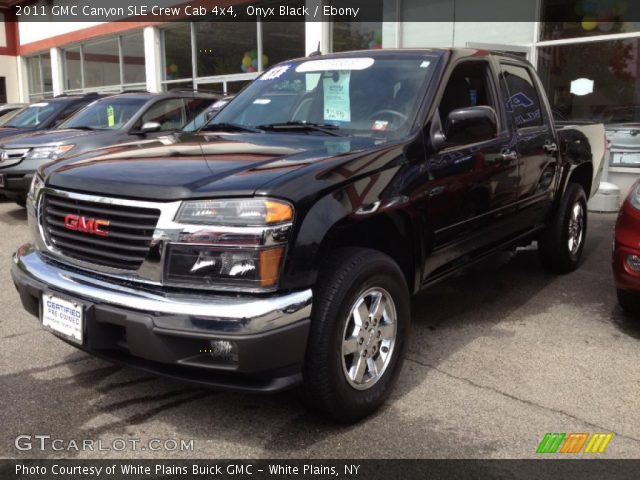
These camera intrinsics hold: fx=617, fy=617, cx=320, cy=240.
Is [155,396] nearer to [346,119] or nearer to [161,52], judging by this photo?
[346,119]

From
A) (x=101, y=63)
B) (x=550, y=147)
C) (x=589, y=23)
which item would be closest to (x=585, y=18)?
(x=589, y=23)

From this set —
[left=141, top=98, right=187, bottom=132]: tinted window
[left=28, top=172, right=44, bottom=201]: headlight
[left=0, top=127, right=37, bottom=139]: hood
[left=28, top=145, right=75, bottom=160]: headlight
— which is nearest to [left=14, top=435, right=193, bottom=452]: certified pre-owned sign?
→ [left=28, top=172, right=44, bottom=201]: headlight

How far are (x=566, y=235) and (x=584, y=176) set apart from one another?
79 centimetres

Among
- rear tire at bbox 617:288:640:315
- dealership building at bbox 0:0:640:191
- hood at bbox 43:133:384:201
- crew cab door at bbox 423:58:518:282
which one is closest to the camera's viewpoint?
hood at bbox 43:133:384:201

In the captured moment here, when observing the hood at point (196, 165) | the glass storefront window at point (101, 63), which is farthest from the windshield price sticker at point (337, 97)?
the glass storefront window at point (101, 63)

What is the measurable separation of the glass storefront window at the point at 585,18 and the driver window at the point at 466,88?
6.31 metres

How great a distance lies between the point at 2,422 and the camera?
2.88 metres

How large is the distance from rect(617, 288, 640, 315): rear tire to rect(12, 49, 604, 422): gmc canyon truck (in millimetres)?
942

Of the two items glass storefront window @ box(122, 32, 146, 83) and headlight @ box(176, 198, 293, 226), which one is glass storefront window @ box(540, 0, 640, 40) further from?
glass storefront window @ box(122, 32, 146, 83)

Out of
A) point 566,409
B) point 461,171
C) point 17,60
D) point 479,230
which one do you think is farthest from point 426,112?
point 17,60

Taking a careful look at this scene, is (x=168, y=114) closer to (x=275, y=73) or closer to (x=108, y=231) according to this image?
(x=275, y=73)

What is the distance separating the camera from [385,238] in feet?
10.4

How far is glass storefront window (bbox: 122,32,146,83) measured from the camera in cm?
1800

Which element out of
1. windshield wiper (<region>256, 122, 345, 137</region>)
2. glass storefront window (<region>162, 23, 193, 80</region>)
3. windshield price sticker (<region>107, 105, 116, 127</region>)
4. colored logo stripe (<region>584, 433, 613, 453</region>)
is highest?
glass storefront window (<region>162, 23, 193, 80</region>)
